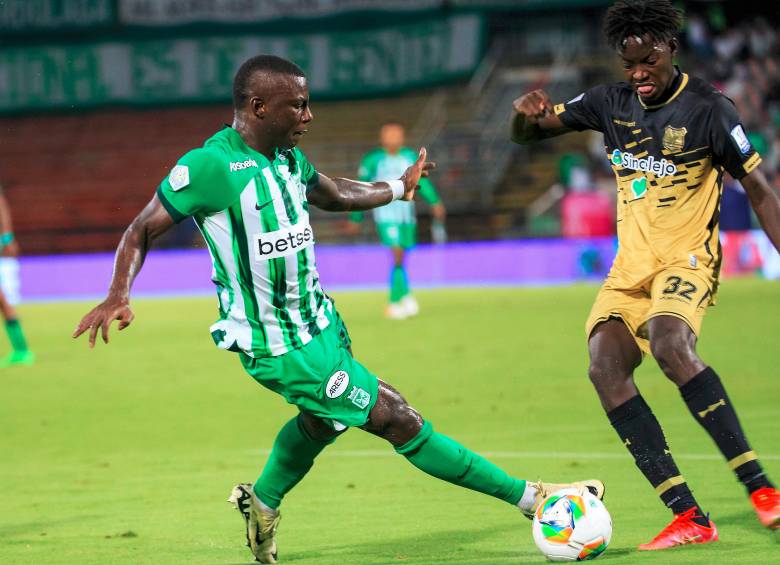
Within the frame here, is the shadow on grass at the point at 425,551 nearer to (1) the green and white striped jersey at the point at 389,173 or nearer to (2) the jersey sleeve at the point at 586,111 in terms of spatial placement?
(2) the jersey sleeve at the point at 586,111

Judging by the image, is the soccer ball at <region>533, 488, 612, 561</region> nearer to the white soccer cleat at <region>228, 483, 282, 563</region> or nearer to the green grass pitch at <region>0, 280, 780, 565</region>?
the green grass pitch at <region>0, 280, 780, 565</region>

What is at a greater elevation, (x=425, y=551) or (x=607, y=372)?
(x=607, y=372)

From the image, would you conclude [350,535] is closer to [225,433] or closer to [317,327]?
[317,327]

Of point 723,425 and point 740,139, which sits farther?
point 740,139

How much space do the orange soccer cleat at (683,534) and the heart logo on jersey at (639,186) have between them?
141 cm

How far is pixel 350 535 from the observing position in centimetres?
597

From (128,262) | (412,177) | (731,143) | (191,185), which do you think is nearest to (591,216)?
(412,177)

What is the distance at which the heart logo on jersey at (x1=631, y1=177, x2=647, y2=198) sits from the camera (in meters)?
5.83

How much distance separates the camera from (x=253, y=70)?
5223mm

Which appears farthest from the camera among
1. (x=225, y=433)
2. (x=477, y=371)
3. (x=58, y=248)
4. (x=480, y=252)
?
(x=58, y=248)

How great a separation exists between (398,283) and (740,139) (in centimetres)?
1114

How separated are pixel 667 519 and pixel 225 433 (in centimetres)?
420

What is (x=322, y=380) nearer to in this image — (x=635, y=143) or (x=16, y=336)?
(x=635, y=143)

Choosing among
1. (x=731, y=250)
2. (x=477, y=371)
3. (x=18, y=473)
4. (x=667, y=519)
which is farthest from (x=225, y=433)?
(x=731, y=250)
